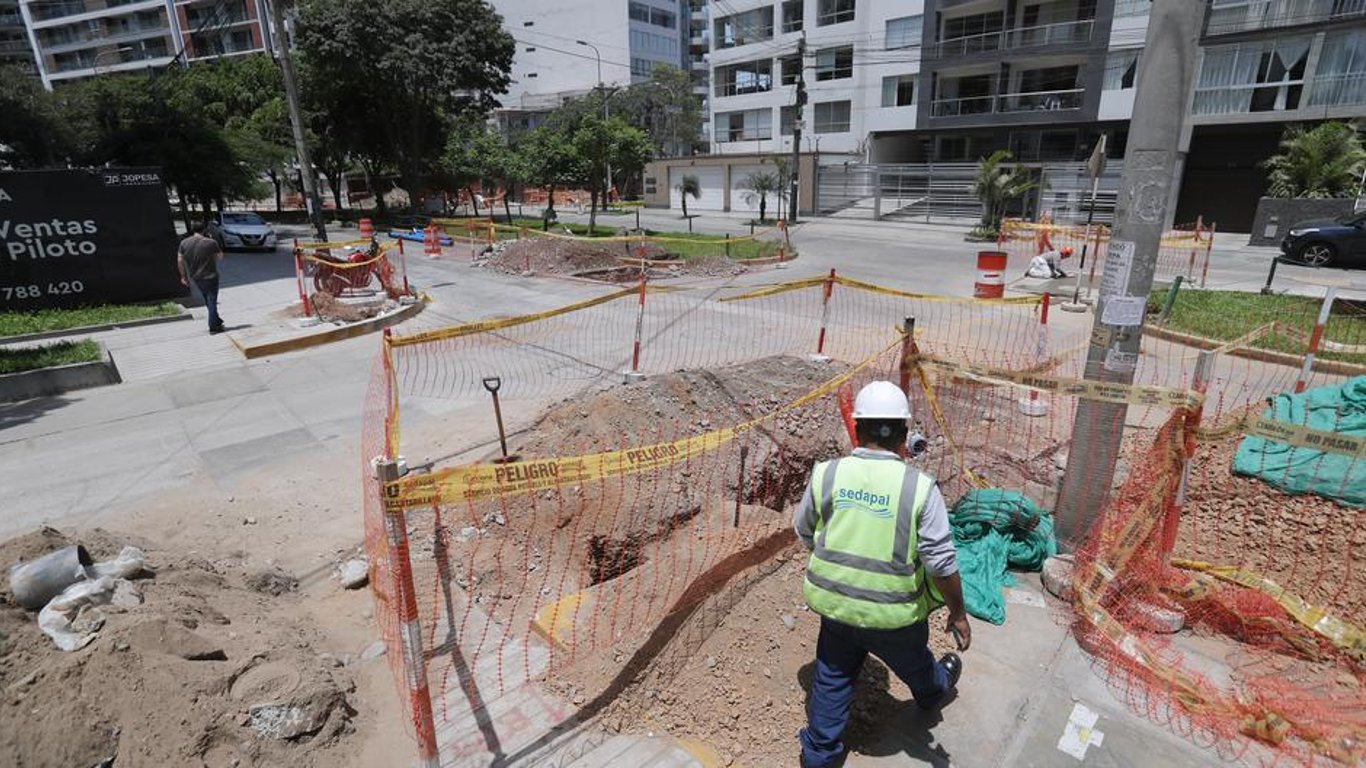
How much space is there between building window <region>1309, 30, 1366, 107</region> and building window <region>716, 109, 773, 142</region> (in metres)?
28.3

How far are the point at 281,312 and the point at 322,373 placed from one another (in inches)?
189

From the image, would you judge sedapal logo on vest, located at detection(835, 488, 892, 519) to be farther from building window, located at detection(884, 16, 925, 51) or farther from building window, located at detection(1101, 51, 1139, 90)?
building window, located at detection(884, 16, 925, 51)

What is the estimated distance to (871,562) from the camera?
112 inches

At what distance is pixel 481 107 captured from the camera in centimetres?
3609

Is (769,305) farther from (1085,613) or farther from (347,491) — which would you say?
(1085,613)

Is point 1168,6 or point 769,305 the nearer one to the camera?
point 1168,6

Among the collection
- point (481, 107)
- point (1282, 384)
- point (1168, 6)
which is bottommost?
point (1282, 384)

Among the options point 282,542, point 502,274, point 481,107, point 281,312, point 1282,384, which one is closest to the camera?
point 282,542

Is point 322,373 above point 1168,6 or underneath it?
underneath

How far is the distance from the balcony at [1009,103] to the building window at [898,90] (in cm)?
174

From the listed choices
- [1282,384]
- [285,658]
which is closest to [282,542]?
[285,658]

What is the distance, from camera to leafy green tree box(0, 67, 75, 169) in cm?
2380

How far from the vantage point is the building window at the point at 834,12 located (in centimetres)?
4119

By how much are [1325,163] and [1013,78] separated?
15236 millimetres
